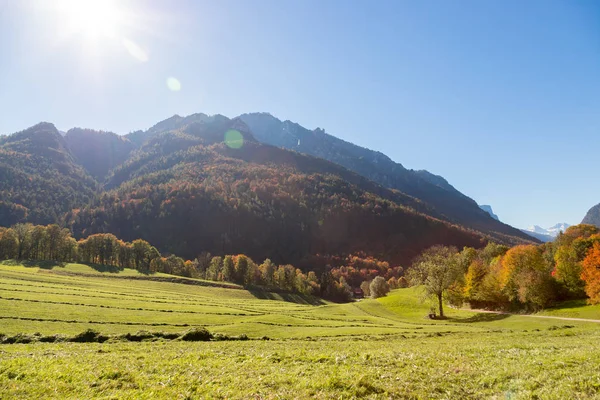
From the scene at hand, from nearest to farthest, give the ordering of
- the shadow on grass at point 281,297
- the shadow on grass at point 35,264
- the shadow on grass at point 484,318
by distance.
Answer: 1. the shadow on grass at point 484,318
2. the shadow on grass at point 35,264
3. the shadow on grass at point 281,297

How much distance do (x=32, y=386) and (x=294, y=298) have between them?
120377mm

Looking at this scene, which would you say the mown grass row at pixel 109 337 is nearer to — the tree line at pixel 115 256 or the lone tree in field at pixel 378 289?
the tree line at pixel 115 256

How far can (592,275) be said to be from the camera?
6581 centimetres

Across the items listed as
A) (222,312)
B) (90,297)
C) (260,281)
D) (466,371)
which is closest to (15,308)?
(90,297)

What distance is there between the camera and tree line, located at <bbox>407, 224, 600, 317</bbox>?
69438 mm

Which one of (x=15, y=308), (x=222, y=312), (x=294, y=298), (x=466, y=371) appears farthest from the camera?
(x=294, y=298)

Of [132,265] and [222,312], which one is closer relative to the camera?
[222,312]

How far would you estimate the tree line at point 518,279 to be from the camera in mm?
69438

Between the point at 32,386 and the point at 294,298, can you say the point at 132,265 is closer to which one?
the point at 294,298

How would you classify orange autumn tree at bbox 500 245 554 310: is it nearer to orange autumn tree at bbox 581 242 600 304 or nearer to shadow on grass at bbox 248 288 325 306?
orange autumn tree at bbox 581 242 600 304

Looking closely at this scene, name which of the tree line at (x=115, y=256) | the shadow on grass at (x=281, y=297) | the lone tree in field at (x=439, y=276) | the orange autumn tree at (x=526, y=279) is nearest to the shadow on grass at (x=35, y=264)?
the tree line at (x=115, y=256)

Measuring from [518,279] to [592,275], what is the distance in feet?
43.1

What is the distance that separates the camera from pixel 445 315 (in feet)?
230

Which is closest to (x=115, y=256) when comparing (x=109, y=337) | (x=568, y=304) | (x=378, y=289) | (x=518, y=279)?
(x=378, y=289)
